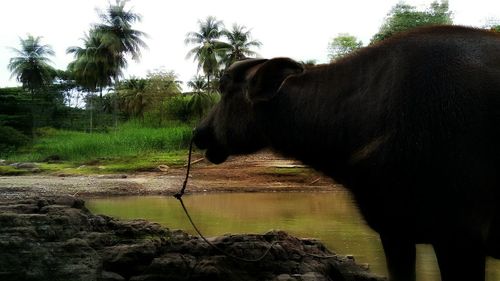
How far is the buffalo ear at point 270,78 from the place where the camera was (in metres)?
3.27

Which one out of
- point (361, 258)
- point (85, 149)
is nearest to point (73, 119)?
point (85, 149)

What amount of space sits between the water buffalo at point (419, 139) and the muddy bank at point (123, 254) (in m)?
1.72

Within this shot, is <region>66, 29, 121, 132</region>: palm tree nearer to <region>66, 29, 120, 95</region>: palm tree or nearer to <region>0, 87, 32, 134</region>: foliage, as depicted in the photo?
<region>66, 29, 120, 95</region>: palm tree

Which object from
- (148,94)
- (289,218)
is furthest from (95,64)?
(289,218)

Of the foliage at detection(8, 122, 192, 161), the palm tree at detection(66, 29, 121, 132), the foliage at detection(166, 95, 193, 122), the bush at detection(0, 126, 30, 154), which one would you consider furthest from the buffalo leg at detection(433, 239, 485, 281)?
the palm tree at detection(66, 29, 121, 132)

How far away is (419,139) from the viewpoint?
246 centimetres

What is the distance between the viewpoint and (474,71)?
8.26 ft

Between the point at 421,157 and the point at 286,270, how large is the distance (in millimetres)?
2504

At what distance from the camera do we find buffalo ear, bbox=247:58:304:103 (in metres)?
3.27

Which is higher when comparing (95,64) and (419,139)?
(95,64)

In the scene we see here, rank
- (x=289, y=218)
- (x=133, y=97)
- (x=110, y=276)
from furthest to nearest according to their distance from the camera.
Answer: (x=133, y=97), (x=289, y=218), (x=110, y=276)

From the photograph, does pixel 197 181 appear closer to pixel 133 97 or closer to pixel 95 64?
pixel 95 64

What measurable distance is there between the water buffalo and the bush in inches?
1381

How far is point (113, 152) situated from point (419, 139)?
30097 mm
